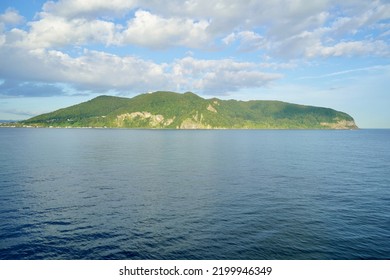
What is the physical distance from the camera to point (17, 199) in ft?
181

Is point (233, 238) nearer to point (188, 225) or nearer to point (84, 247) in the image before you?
point (188, 225)

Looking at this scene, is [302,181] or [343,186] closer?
[343,186]

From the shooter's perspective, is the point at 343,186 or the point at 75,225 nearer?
the point at 75,225

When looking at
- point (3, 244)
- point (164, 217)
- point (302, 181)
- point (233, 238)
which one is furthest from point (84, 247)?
point (302, 181)

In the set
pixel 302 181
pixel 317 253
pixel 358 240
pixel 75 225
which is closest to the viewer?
pixel 317 253

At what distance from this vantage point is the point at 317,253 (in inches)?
1374

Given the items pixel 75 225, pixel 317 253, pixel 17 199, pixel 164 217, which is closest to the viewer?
pixel 317 253

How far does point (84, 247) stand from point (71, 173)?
2098 inches

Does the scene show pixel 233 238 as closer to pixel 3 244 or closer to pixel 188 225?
pixel 188 225

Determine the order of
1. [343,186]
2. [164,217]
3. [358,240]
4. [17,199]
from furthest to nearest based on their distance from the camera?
1. [343,186]
2. [17,199]
3. [164,217]
4. [358,240]

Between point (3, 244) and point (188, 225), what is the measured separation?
992 inches
